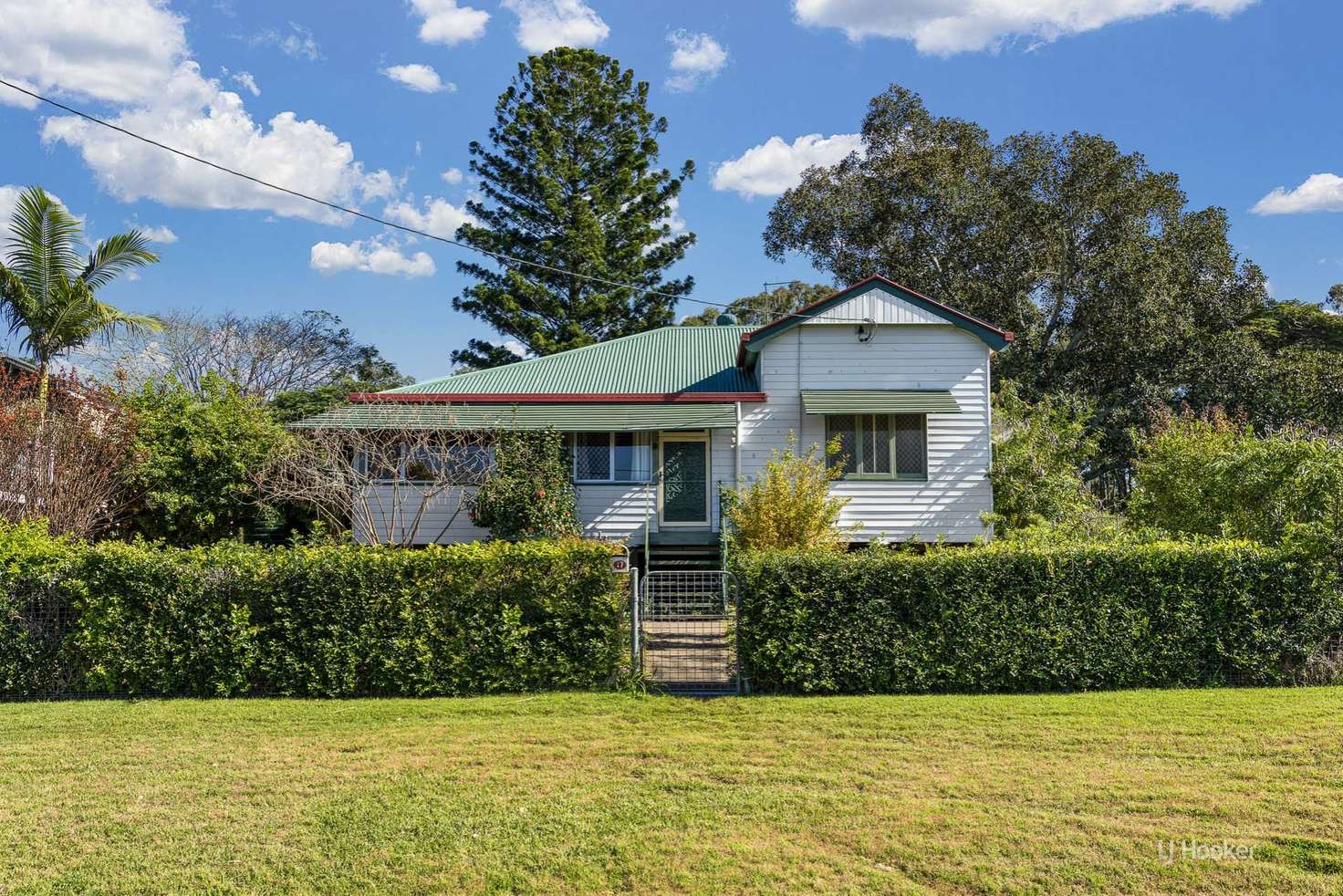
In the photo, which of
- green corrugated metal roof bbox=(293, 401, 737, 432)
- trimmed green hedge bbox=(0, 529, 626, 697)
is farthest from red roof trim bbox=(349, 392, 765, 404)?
trimmed green hedge bbox=(0, 529, 626, 697)

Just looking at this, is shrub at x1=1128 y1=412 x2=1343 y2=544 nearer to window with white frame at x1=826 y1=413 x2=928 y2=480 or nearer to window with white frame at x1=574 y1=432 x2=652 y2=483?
window with white frame at x1=826 y1=413 x2=928 y2=480

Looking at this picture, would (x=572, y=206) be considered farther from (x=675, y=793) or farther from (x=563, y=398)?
(x=675, y=793)

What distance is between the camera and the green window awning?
16609mm

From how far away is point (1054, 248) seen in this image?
27047 millimetres

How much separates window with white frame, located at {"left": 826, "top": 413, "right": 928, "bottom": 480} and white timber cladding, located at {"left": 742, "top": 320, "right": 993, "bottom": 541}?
0.58 feet

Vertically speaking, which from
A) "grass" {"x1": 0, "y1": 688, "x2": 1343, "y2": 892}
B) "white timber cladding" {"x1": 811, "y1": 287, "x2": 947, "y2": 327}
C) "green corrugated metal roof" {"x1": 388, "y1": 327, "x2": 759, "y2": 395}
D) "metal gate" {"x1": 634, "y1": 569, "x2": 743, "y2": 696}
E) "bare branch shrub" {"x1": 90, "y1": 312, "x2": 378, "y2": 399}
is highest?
"bare branch shrub" {"x1": 90, "y1": 312, "x2": 378, "y2": 399}

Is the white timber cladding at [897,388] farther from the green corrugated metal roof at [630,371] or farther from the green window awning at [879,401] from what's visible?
the green corrugated metal roof at [630,371]

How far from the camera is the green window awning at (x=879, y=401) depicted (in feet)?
54.5

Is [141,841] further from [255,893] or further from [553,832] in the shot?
[553,832]

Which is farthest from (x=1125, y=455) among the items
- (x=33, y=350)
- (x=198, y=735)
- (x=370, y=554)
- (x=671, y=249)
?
(x=33, y=350)

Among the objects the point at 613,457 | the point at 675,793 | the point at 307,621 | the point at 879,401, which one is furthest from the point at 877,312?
the point at 675,793

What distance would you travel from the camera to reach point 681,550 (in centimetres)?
1720

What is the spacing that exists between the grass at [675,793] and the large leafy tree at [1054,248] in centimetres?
1937

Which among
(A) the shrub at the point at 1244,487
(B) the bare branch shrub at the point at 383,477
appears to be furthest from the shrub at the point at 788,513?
(B) the bare branch shrub at the point at 383,477
